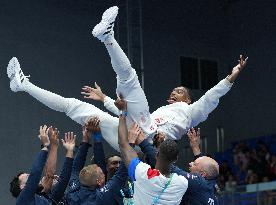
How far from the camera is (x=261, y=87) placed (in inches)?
625

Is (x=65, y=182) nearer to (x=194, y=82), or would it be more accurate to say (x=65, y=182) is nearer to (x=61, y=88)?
(x=61, y=88)

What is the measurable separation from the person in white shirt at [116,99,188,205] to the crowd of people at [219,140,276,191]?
7.49m

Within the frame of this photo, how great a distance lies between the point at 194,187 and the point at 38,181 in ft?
4.20

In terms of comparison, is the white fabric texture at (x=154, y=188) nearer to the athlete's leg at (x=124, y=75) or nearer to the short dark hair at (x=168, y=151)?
the short dark hair at (x=168, y=151)

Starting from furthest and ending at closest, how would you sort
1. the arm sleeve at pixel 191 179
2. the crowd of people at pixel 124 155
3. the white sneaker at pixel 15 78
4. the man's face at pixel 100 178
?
the white sneaker at pixel 15 78 < the man's face at pixel 100 178 < the arm sleeve at pixel 191 179 < the crowd of people at pixel 124 155

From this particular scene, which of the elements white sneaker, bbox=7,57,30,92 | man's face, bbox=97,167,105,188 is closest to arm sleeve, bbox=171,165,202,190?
man's face, bbox=97,167,105,188

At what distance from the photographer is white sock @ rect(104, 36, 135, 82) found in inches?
226

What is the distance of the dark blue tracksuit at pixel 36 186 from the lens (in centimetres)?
537

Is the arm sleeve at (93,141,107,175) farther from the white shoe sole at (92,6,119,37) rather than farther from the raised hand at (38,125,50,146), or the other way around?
the white shoe sole at (92,6,119,37)

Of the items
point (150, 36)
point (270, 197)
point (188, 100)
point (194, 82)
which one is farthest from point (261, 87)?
point (188, 100)

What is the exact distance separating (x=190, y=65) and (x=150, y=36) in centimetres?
122

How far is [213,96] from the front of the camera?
246 inches

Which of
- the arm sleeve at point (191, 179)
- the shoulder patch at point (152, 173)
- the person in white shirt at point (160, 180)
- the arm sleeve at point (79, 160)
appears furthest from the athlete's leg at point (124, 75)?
the shoulder patch at point (152, 173)

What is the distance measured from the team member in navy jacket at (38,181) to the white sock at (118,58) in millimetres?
806
